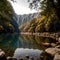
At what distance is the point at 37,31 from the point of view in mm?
89312

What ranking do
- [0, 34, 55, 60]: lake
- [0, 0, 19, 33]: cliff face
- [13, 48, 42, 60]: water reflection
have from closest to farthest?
[13, 48, 42, 60]: water reflection → [0, 0, 19, 33]: cliff face → [0, 34, 55, 60]: lake

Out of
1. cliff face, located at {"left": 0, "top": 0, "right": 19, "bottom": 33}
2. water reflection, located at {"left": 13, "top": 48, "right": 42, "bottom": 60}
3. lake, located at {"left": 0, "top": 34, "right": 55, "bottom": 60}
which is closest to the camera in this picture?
water reflection, located at {"left": 13, "top": 48, "right": 42, "bottom": 60}

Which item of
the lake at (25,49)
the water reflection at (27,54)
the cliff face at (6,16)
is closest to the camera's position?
the water reflection at (27,54)

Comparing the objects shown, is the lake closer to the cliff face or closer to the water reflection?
the water reflection

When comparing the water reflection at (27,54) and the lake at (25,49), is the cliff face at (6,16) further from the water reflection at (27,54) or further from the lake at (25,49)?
the water reflection at (27,54)

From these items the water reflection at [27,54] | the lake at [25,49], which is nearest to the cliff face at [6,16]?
the lake at [25,49]

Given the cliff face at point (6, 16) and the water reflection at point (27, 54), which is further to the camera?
the cliff face at point (6, 16)

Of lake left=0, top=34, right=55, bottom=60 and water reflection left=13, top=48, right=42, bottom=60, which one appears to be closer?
water reflection left=13, top=48, right=42, bottom=60

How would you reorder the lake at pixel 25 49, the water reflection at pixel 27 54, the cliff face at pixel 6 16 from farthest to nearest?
the lake at pixel 25 49, the cliff face at pixel 6 16, the water reflection at pixel 27 54

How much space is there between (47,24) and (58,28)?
5.47 m

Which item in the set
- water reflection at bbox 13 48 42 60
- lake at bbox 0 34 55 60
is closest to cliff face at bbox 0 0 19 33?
lake at bbox 0 34 55 60

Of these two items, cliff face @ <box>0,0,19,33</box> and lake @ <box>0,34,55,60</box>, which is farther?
lake @ <box>0,34,55,60</box>

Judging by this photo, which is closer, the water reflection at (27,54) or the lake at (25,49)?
the water reflection at (27,54)

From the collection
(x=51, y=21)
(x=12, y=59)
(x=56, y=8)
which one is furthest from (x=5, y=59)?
(x=51, y=21)
